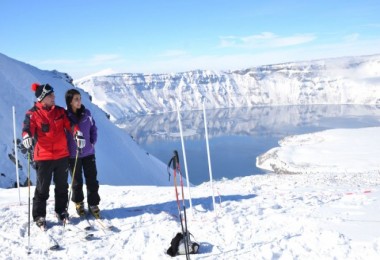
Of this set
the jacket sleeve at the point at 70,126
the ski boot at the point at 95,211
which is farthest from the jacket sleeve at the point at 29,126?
the ski boot at the point at 95,211

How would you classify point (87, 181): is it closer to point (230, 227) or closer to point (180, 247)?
point (180, 247)

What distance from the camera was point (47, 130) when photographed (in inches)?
300

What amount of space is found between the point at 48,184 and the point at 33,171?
19.2 metres

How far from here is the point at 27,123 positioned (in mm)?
7426

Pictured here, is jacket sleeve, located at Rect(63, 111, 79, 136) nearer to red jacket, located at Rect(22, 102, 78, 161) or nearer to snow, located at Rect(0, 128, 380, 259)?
red jacket, located at Rect(22, 102, 78, 161)

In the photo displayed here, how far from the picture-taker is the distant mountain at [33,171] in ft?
78.5

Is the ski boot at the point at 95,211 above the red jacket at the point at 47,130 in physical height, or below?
below

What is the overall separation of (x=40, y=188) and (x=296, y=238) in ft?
17.3

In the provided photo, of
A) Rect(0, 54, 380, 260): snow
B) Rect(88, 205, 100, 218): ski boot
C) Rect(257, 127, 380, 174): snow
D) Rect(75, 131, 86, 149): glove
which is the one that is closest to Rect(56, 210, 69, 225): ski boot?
Rect(0, 54, 380, 260): snow

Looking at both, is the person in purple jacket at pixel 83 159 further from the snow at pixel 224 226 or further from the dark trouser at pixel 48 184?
the snow at pixel 224 226

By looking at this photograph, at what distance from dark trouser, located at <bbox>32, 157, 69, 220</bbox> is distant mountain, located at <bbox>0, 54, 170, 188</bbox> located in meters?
14.2

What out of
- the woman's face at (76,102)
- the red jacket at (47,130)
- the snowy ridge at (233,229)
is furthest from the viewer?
the woman's face at (76,102)

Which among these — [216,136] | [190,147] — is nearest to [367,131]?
[216,136]

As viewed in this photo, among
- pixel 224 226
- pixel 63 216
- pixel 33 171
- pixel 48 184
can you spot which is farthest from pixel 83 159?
pixel 33 171
